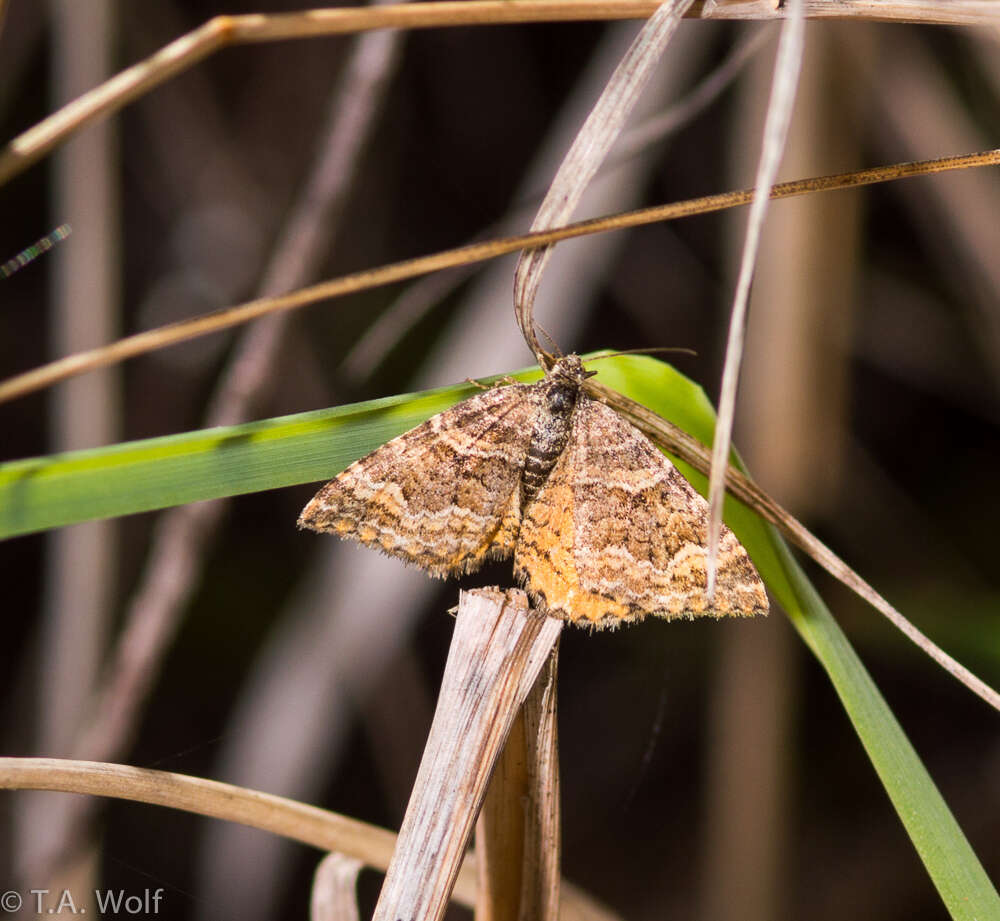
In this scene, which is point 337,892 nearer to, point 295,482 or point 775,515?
point 295,482

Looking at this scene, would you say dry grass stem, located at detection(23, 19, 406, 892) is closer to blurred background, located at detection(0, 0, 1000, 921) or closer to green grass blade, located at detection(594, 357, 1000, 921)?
blurred background, located at detection(0, 0, 1000, 921)

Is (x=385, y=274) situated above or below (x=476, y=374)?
below

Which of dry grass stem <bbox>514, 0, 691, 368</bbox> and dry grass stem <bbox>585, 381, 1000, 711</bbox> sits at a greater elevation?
dry grass stem <bbox>514, 0, 691, 368</bbox>

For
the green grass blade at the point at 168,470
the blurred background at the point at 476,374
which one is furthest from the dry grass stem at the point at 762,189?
the blurred background at the point at 476,374

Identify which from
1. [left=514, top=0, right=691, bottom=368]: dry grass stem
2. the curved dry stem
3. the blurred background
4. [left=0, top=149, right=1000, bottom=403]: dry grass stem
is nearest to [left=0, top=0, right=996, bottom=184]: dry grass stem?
[left=514, top=0, right=691, bottom=368]: dry grass stem

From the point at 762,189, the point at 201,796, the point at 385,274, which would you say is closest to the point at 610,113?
the point at 762,189

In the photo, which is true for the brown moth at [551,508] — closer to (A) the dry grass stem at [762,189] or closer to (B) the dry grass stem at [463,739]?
(B) the dry grass stem at [463,739]

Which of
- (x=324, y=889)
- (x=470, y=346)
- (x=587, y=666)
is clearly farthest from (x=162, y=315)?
(x=324, y=889)
